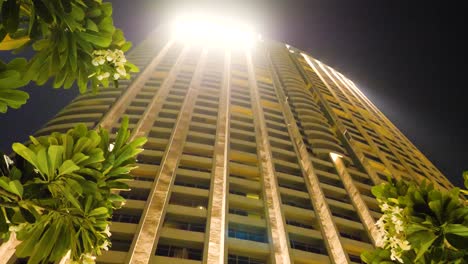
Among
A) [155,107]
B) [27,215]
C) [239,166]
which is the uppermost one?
[155,107]

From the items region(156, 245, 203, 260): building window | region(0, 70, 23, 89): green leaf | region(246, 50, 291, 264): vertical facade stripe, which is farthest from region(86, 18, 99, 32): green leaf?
region(246, 50, 291, 264): vertical facade stripe

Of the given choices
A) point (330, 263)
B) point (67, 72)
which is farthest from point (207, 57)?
point (67, 72)

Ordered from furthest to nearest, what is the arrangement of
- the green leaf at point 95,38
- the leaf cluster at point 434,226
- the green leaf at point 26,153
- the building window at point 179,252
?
1. the building window at point 179,252
2. the leaf cluster at point 434,226
3. the green leaf at point 95,38
4. the green leaf at point 26,153

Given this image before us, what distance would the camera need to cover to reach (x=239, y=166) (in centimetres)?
2845

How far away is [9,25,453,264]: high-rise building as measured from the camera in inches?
816

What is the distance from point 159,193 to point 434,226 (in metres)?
19.6

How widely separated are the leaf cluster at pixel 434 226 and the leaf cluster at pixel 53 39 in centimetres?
504

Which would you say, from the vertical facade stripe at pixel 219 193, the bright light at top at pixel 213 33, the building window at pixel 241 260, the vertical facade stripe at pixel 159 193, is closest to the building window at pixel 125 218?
the vertical facade stripe at pixel 159 193

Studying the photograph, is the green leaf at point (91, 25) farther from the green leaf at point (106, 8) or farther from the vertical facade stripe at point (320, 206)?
the vertical facade stripe at point (320, 206)

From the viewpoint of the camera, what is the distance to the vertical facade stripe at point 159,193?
18359 mm

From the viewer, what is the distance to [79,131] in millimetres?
4691

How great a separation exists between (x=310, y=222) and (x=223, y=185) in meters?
6.72

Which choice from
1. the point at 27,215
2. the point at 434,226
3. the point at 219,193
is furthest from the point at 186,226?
the point at 27,215

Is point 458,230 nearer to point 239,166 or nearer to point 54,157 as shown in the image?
point 54,157
